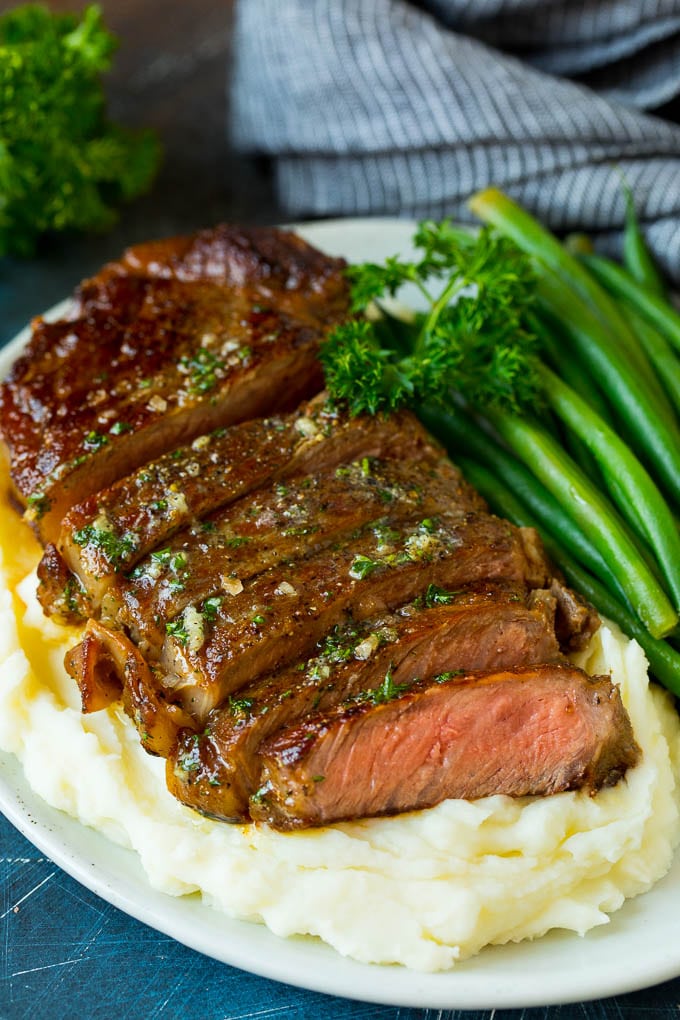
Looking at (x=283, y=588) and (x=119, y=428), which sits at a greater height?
(x=119, y=428)

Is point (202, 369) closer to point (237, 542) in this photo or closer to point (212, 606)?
point (237, 542)

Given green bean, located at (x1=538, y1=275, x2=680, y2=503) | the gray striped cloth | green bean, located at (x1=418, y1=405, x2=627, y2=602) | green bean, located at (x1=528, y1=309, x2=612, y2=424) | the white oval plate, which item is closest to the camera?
the white oval plate

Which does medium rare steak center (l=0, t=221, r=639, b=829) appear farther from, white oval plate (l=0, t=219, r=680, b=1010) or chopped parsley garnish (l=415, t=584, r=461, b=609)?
white oval plate (l=0, t=219, r=680, b=1010)

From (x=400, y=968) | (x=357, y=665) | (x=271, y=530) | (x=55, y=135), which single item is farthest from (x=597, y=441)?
(x=55, y=135)

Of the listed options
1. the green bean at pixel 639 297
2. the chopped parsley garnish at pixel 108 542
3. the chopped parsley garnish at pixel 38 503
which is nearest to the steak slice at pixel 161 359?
the chopped parsley garnish at pixel 38 503

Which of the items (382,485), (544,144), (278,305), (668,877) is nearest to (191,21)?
(544,144)

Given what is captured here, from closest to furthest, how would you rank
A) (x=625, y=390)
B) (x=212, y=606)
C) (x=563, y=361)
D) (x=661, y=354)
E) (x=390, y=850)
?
1. (x=390, y=850)
2. (x=212, y=606)
3. (x=625, y=390)
4. (x=563, y=361)
5. (x=661, y=354)

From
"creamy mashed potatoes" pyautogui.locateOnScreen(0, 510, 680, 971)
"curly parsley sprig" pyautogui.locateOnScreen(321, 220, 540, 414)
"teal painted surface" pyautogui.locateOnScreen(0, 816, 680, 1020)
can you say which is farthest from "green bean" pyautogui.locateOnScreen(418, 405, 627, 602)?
"teal painted surface" pyautogui.locateOnScreen(0, 816, 680, 1020)

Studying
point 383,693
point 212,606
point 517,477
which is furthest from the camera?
point 517,477
